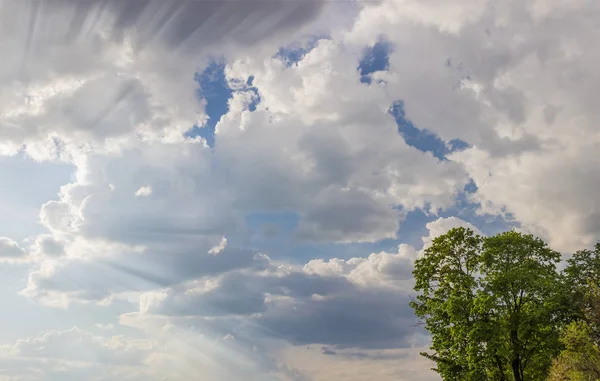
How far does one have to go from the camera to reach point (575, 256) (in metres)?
61.6

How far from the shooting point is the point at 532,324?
2062 inches

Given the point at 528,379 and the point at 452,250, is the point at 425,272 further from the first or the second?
the point at 528,379

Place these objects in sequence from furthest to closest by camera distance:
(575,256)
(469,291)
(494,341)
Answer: (575,256)
(469,291)
(494,341)

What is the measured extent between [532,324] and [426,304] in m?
10.1

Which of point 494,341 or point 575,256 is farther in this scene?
point 575,256

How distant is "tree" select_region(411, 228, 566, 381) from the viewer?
51.5 meters

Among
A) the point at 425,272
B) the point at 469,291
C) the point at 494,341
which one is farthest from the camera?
the point at 425,272

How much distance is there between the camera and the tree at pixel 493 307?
2026 inches

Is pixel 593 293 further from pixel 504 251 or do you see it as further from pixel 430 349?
pixel 430 349

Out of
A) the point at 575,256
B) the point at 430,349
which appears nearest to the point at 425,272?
the point at 430,349

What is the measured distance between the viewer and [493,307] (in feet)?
174

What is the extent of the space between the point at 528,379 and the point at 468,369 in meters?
9.08

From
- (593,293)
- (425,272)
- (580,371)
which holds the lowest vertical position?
(580,371)

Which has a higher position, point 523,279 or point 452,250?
point 452,250
